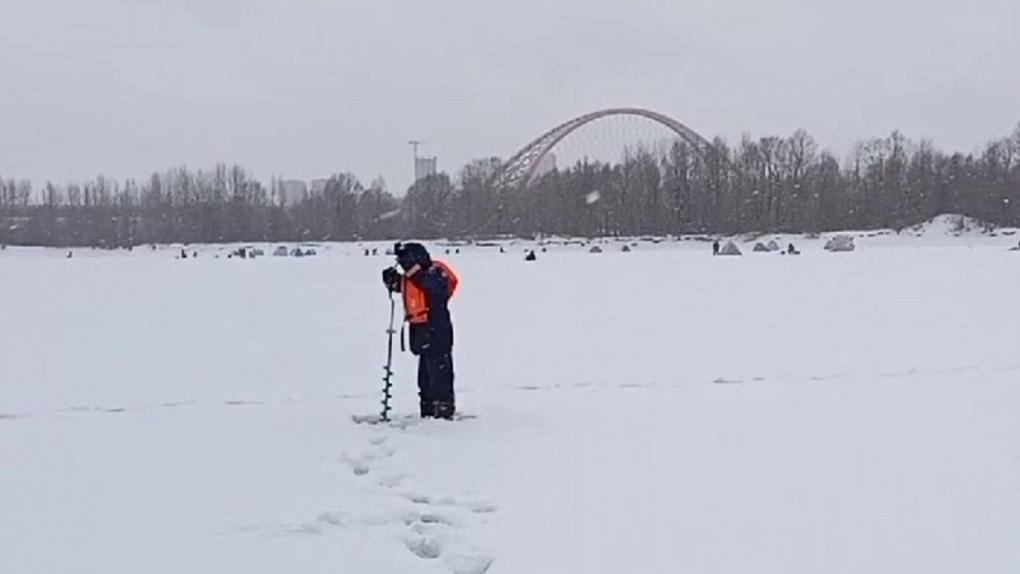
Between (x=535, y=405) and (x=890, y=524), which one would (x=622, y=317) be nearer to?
(x=535, y=405)

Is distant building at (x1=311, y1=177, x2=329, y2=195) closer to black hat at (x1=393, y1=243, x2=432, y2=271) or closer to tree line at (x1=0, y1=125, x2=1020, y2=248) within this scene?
tree line at (x1=0, y1=125, x2=1020, y2=248)

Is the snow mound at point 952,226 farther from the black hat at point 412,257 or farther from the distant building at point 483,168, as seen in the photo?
the black hat at point 412,257

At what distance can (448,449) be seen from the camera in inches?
354

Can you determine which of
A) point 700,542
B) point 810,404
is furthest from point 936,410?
point 700,542

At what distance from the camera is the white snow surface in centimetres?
629

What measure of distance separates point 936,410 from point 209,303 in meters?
18.6

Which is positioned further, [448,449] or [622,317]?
[622,317]

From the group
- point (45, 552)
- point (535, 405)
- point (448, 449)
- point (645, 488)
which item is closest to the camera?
point (45, 552)

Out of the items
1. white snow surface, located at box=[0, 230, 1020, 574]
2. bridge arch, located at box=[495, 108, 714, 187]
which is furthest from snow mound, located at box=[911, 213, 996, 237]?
white snow surface, located at box=[0, 230, 1020, 574]

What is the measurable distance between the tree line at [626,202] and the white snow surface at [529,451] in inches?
3340

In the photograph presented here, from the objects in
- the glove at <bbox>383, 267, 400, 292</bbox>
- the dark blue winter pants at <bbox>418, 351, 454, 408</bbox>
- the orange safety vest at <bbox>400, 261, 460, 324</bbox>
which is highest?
the glove at <bbox>383, 267, 400, 292</bbox>

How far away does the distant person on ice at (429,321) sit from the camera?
1012 cm

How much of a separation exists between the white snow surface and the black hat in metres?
1.32

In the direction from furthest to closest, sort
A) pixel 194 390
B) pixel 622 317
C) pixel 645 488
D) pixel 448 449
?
pixel 622 317 < pixel 194 390 < pixel 448 449 < pixel 645 488
